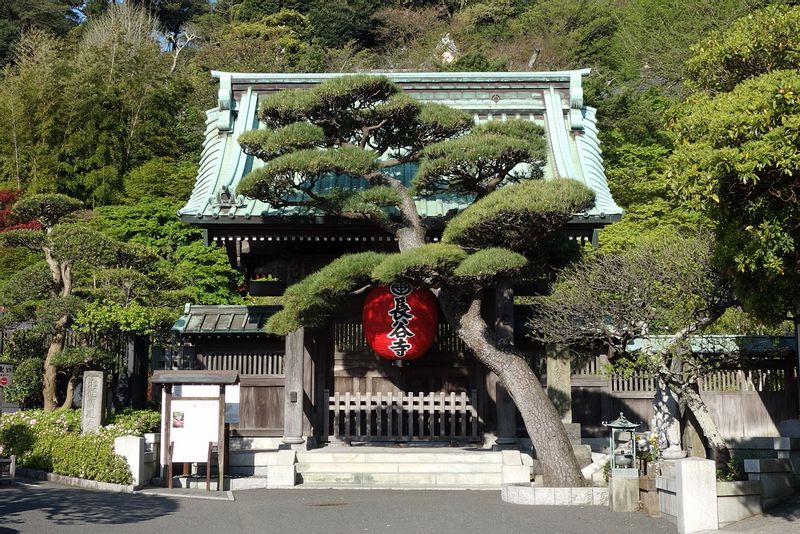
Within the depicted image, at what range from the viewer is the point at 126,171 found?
111 feet

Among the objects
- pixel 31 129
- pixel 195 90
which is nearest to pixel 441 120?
pixel 31 129

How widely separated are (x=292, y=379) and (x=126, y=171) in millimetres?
21629

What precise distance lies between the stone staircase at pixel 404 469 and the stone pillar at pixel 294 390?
51 cm

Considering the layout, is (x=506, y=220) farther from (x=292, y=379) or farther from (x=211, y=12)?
(x=211, y=12)

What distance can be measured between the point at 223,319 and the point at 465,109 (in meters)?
6.57

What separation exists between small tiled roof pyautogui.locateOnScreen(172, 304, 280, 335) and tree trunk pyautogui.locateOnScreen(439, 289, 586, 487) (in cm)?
515

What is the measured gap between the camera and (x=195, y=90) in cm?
4109

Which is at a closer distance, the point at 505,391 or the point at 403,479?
the point at 403,479

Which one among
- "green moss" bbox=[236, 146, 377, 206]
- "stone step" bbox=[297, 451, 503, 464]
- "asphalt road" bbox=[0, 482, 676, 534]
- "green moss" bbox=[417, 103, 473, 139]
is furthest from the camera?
"stone step" bbox=[297, 451, 503, 464]

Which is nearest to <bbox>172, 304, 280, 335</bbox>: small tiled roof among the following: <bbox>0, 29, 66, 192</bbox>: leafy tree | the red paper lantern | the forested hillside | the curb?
the forested hillside

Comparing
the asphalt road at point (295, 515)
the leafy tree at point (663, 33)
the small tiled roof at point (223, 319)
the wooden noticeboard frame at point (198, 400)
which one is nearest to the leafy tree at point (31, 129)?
the small tiled roof at point (223, 319)

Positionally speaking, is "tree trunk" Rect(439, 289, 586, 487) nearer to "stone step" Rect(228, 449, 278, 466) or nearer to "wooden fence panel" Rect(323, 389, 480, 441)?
"wooden fence panel" Rect(323, 389, 480, 441)

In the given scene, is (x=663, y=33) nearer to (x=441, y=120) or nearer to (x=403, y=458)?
(x=441, y=120)

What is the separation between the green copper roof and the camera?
50.7ft
